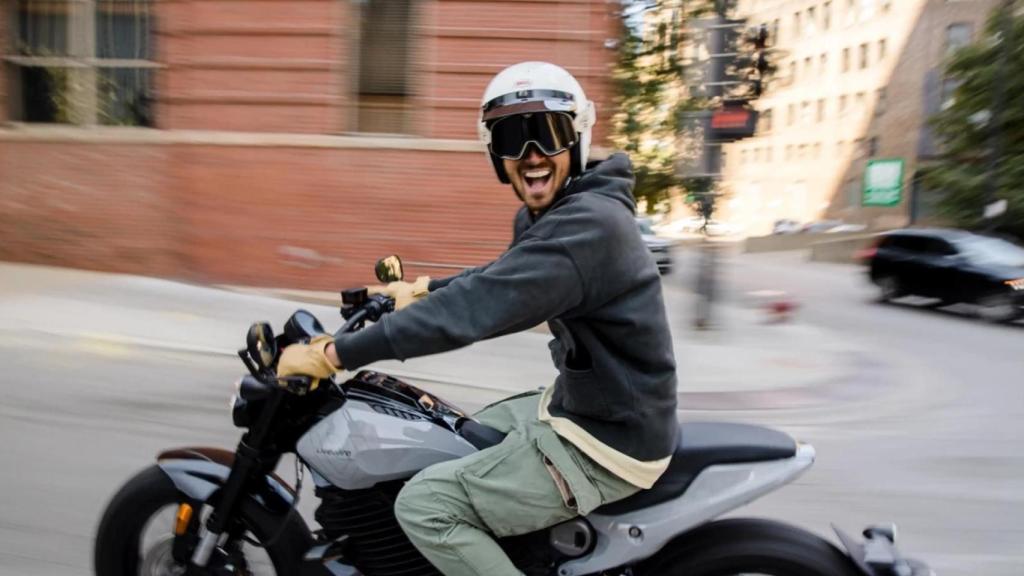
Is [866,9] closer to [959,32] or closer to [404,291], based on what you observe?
[959,32]

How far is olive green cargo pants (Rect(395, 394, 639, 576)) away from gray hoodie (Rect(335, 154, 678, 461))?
0.38 ft

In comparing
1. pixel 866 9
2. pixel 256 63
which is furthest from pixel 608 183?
pixel 866 9

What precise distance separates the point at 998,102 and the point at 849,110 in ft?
96.6

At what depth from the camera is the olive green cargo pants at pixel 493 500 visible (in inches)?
93.9

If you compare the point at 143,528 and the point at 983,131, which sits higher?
the point at 983,131

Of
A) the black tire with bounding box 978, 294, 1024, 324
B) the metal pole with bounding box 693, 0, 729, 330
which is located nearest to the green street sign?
the black tire with bounding box 978, 294, 1024, 324

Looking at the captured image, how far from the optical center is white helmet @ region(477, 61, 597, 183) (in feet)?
7.73

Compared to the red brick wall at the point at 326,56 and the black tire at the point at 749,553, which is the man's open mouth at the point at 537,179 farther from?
the red brick wall at the point at 326,56

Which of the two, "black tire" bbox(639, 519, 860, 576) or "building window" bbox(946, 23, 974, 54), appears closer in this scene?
"black tire" bbox(639, 519, 860, 576)

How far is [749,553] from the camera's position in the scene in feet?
7.77

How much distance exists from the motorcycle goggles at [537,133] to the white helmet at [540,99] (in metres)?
0.02

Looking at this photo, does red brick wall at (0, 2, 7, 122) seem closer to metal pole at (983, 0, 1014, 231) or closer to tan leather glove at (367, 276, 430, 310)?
tan leather glove at (367, 276, 430, 310)

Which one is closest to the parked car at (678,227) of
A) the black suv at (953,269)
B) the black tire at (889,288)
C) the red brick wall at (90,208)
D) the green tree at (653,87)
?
the green tree at (653,87)

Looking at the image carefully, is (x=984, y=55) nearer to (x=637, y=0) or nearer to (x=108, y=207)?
(x=637, y=0)
